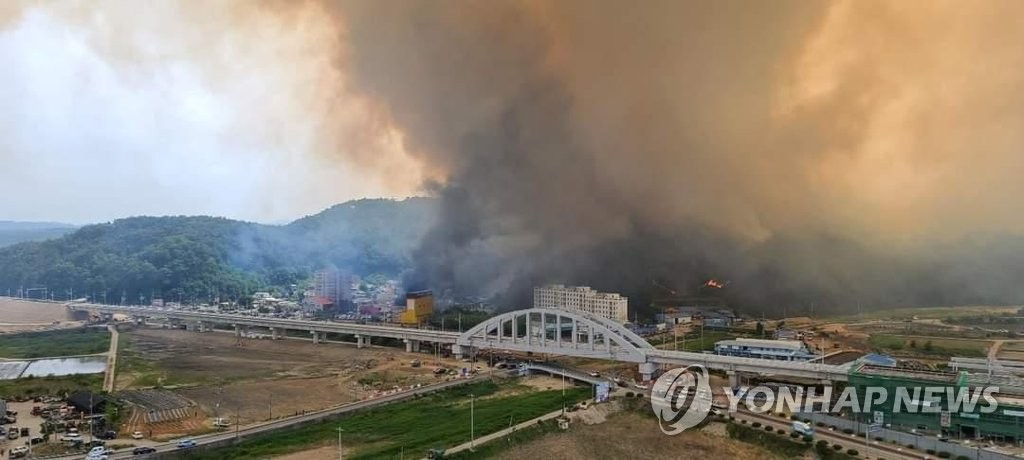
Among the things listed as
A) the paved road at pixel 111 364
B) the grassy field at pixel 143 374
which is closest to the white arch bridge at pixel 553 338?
the paved road at pixel 111 364

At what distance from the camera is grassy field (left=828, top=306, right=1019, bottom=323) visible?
47.9m

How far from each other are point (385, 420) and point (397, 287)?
46.7 metres

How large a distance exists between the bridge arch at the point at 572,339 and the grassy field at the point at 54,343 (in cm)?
2730

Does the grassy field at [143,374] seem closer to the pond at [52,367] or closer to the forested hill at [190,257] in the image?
the pond at [52,367]

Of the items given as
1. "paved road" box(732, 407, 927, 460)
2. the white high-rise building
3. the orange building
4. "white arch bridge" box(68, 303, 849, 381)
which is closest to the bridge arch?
"white arch bridge" box(68, 303, 849, 381)

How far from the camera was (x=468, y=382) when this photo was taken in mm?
34188

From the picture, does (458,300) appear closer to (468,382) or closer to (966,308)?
(468,382)

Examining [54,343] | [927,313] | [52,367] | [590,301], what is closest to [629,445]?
[590,301]

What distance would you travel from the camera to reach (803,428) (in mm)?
22516

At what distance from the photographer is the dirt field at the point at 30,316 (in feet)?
201

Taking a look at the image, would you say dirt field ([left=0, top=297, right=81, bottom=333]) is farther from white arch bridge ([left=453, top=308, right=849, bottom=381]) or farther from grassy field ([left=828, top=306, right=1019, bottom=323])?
grassy field ([left=828, top=306, right=1019, bottom=323])

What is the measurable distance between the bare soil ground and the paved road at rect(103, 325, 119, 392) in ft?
73.6

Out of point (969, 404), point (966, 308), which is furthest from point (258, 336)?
point (966, 308)

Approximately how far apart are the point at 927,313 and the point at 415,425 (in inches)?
1649
